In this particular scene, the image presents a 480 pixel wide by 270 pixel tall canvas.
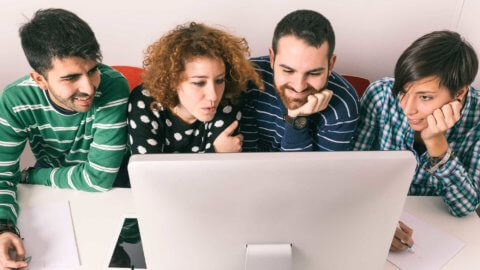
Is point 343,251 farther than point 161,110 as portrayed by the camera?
No

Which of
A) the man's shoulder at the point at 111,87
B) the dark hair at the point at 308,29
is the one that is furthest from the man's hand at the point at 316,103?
the man's shoulder at the point at 111,87

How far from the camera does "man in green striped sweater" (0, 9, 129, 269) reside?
1259 mm

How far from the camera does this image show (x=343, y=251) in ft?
2.56

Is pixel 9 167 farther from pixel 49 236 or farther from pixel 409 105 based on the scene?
pixel 409 105

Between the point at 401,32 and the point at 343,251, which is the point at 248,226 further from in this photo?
the point at 401,32

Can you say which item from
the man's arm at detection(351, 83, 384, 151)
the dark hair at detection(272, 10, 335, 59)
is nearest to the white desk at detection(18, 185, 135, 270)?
the dark hair at detection(272, 10, 335, 59)

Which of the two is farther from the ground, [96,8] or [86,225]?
[96,8]

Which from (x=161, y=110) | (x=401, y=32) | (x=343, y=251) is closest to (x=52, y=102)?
(x=161, y=110)

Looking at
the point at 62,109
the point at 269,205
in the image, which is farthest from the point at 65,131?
the point at 269,205

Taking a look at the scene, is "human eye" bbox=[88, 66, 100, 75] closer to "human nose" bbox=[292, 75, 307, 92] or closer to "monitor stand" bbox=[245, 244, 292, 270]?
"human nose" bbox=[292, 75, 307, 92]

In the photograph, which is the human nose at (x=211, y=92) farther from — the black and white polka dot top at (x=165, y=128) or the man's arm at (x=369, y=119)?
the man's arm at (x=369, y=119)

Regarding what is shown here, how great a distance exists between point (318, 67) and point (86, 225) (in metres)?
0.90

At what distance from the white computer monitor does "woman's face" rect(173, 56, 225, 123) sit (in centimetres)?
66

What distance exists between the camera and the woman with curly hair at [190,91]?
131 centimetres
